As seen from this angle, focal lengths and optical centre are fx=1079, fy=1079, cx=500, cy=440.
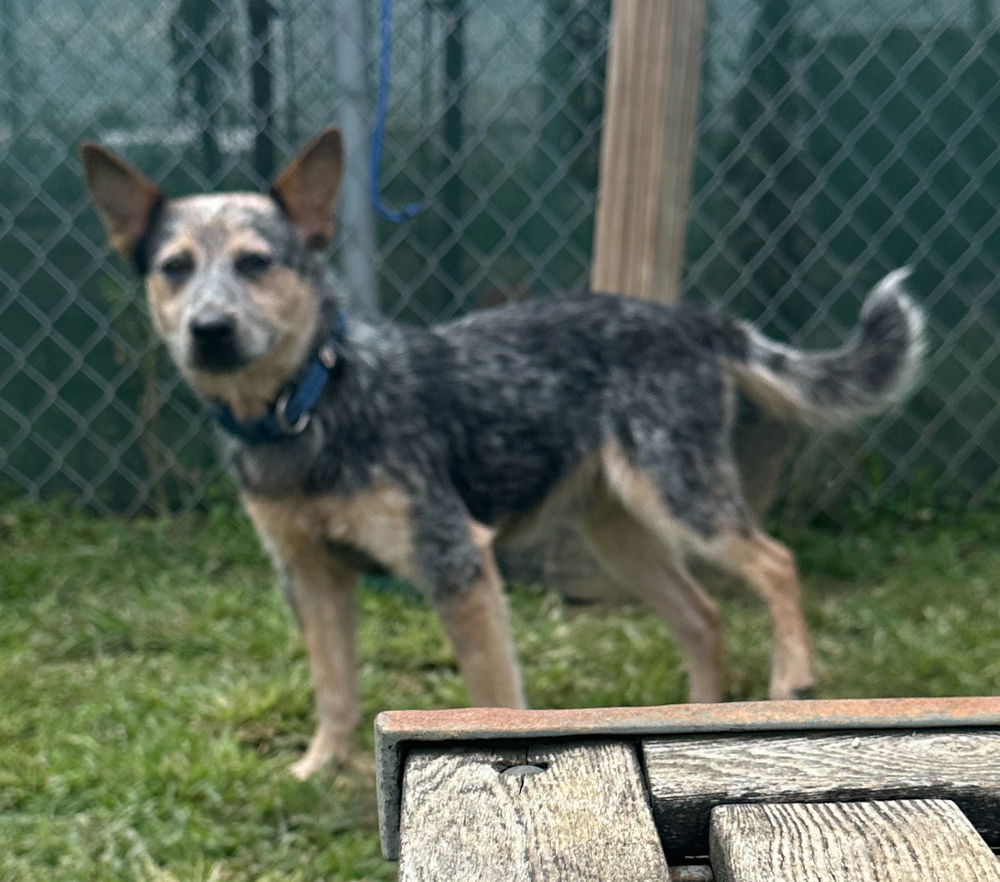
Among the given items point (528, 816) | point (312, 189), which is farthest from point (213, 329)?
point (528, 816)

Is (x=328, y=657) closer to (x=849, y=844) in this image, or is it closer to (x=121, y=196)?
(x=121, y=196)

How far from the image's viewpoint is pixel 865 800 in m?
1.24

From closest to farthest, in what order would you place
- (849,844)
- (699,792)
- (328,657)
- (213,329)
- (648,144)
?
(849,844)
(699,792)
(213,329)
(328,657)
(648,144)

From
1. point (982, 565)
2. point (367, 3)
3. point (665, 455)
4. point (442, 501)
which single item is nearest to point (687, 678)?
point (665, 455)

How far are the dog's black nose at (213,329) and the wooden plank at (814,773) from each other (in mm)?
1675

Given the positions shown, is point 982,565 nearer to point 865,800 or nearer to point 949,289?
point 949,289

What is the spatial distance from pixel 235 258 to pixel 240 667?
1.47 metres

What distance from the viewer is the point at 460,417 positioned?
3.07m

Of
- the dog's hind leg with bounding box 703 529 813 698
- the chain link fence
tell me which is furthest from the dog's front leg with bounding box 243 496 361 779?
the chain link fence

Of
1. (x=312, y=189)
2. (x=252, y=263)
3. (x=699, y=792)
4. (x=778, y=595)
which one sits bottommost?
(x=778, y=595)

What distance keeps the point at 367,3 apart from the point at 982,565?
3.30m

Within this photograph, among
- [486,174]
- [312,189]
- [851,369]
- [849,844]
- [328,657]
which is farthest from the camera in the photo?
[486,174]

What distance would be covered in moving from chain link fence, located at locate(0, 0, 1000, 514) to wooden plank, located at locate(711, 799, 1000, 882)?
3461 millimetres

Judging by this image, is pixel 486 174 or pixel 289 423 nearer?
pixel 289 423
